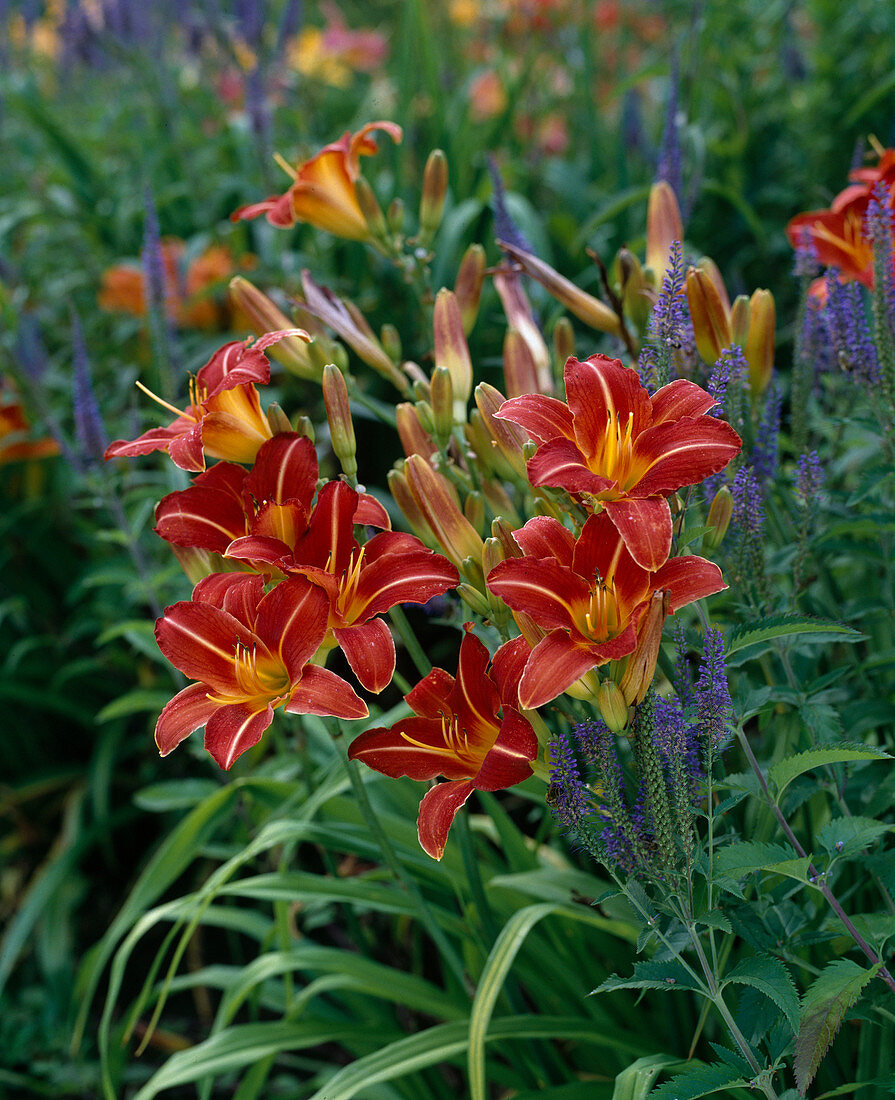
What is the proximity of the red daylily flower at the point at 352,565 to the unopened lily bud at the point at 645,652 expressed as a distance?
216 millimetres

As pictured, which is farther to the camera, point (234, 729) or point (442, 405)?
point (442, 405)

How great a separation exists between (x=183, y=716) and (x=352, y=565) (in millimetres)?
237

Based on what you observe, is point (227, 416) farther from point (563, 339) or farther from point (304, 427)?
point (563, 339)

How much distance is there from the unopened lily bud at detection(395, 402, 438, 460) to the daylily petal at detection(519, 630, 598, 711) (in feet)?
1.32

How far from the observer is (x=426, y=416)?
45.1 inches

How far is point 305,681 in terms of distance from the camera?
0.93m

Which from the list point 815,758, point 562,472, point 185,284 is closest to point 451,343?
point 562,472

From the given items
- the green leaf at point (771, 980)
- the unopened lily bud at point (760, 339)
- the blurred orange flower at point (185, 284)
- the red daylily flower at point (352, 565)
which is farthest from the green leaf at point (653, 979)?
the blurred orange flower at point (185, 284)

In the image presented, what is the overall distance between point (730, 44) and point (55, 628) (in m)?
2.81

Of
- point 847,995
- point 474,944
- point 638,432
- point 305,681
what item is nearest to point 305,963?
point 474,944

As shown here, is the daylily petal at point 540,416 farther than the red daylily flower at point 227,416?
No

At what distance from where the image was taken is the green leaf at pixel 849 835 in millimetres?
882

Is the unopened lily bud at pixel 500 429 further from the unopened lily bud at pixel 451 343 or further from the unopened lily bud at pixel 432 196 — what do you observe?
the unopened lily bud at pixel 432 196

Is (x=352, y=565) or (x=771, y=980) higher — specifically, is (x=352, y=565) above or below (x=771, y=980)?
above
